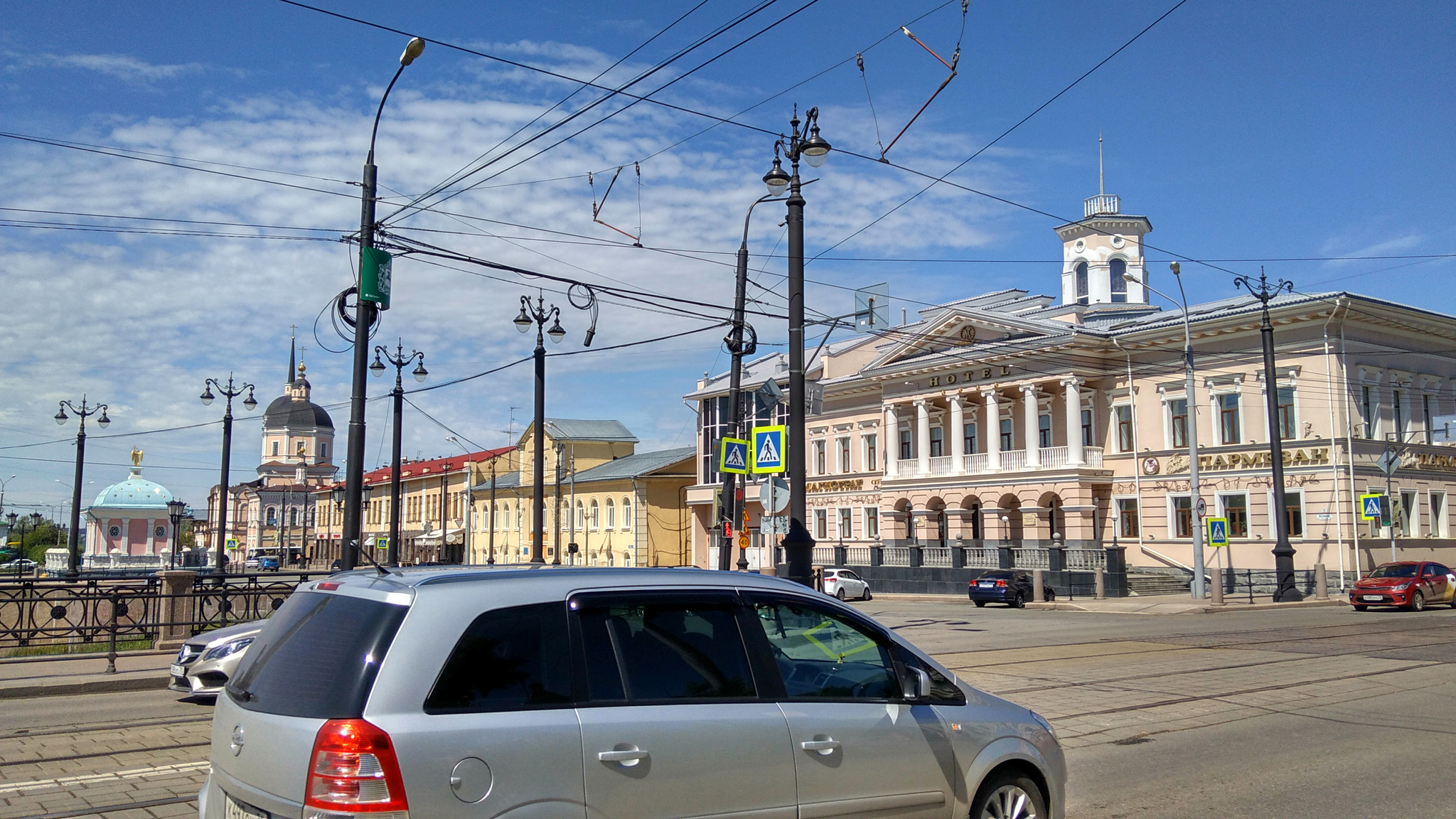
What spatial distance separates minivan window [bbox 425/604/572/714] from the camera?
4133mm

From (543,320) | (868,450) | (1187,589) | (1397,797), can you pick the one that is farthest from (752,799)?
(868,450)

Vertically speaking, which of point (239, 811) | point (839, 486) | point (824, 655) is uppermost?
point (839, 486)

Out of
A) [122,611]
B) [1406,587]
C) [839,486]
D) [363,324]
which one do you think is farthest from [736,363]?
[839,486]

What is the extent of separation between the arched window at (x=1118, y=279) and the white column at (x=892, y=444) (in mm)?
13578

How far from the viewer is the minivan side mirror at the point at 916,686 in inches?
207

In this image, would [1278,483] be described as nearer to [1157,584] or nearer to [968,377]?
[1157,584]

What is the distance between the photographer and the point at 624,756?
14.1 ft

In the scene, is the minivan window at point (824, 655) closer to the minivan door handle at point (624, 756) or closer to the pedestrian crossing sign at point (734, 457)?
the minivan door handle at point (624, 756)

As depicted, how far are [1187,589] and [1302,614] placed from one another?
45.1 ft

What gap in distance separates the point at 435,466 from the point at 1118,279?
56449 mm

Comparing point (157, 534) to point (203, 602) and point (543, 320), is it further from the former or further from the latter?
point (203, 602)

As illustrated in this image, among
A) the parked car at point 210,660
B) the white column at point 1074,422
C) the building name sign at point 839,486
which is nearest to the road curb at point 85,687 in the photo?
the parked car at point 210,660

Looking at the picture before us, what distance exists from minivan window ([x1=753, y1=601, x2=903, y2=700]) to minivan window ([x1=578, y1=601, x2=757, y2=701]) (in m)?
0.24

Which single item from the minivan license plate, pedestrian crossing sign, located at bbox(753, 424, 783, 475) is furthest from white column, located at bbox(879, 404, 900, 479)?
the minivan license plate
